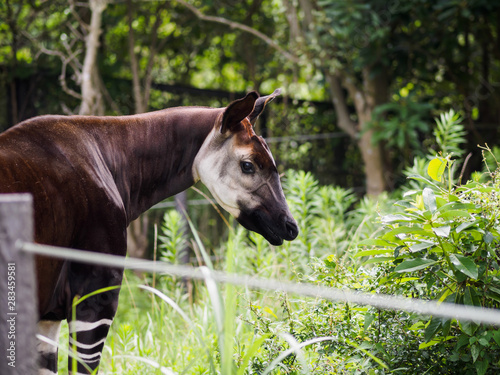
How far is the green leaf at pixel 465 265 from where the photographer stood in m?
1.70

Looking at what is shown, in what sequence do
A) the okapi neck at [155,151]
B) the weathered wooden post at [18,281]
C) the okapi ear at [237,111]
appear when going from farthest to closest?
the okapi neck at [155,151] < the okapi ear at [237,111] < the weathered wooden post at [18,281]

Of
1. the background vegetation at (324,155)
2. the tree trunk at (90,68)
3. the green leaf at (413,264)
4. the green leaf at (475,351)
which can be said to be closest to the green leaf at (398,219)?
the background vegetation at (324,155)

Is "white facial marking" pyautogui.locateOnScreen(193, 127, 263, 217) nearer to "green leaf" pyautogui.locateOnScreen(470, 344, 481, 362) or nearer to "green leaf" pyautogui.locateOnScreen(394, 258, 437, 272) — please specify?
"green leaf" pyautogui.locateOnScreen(394, 258, 437, 272)

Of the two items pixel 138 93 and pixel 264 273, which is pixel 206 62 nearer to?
pixel 138 93

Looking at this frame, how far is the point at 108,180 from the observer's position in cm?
201

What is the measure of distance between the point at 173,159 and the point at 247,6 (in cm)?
603

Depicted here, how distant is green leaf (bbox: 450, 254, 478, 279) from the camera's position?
5.57ft

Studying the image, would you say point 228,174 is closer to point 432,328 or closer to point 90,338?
point 90,338

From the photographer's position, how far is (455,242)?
186cm

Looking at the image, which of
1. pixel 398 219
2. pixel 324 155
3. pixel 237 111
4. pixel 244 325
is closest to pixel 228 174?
pixel 237 111

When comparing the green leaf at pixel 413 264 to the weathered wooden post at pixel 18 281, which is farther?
the green leaf at pixel 413 264

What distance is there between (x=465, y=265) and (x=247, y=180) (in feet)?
2.78

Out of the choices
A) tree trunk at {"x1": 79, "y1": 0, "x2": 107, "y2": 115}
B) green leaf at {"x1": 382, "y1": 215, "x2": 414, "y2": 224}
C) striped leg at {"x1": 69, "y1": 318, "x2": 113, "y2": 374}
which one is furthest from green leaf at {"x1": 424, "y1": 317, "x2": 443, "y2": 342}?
tree trunk at {"x1": 79, "y1": 0, "x2": 107, "y2": 115}

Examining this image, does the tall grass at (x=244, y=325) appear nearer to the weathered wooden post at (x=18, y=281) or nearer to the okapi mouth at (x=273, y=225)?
the okapi mouth at (x=273, y=225)
